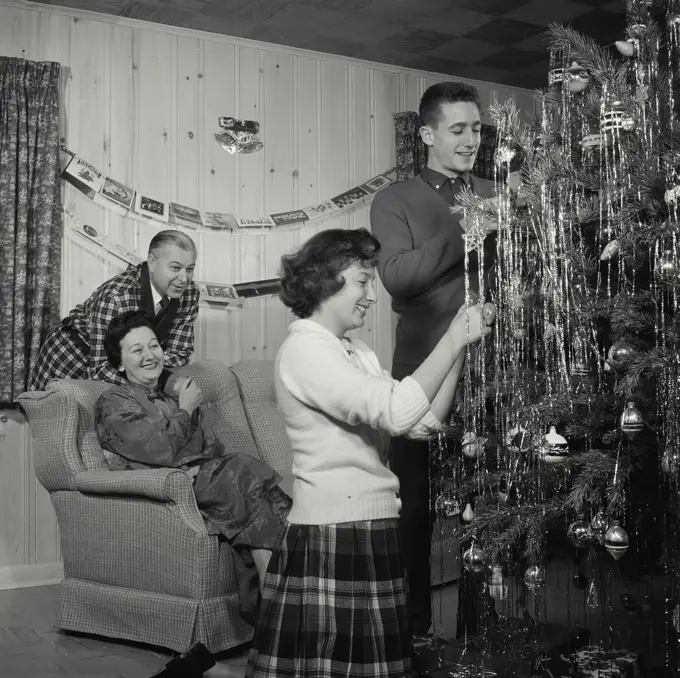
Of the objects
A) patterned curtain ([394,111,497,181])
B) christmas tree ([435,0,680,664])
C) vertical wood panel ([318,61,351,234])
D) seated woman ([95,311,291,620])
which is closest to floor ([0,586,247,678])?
seated woman ([95,311,291,620])

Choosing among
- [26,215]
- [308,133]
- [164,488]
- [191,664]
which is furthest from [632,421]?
[308,133]

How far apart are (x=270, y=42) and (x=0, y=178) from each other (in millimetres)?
1708

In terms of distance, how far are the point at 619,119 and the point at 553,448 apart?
730 millimetres

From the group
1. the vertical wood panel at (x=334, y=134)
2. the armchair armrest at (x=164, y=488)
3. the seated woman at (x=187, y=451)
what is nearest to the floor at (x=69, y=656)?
the seated woman at (x=187, y=451)

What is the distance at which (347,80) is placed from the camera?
5.26m

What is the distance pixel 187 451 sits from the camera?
3.23 m

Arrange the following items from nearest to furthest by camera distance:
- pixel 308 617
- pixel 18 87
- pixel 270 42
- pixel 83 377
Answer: pixel 308 617, pixel 83 377, pixel 18 87, pixel 270 42

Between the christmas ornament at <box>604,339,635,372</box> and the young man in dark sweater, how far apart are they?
609 millimetres

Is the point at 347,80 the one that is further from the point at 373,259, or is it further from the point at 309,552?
the point at 309,552

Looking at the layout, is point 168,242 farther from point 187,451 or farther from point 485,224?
point 485,224

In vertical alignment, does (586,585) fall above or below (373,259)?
below

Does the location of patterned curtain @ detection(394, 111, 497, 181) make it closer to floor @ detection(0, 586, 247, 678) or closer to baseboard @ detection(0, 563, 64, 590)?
baseboard @ detection(0, 563, 64, 590)

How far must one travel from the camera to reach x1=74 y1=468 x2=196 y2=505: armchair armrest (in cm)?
299

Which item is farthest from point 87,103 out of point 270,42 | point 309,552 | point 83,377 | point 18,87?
point 309,552
